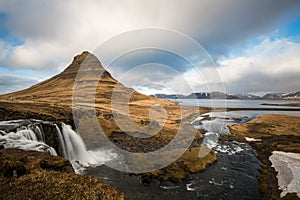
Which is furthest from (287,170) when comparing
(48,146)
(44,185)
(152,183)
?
(48,146)

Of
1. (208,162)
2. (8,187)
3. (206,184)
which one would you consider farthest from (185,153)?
(8,187)

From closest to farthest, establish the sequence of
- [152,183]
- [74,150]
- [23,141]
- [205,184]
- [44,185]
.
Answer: [44,185] < [23,141] < [152,183] < [205,184] < [74,150]

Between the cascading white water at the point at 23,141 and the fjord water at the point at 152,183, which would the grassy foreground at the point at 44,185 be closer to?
the cascading white water at the point at 23,141

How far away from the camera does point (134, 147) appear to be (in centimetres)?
4619

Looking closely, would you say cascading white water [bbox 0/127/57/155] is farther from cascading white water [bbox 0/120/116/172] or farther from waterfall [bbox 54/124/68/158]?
waterfall [bbox 54/124/68/158]

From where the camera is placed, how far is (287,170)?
3344 centimetres

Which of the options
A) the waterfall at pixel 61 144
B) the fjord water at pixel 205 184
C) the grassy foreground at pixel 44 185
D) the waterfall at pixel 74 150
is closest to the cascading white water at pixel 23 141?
the waterfall at pixel 61 144

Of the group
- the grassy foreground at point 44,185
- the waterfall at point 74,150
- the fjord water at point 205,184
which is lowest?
the fjord water at point 205,184

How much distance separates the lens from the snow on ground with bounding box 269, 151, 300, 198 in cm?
2676

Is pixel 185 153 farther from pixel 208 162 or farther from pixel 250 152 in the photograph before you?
pixel 250 152

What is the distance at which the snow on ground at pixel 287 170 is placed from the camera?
26763 mm

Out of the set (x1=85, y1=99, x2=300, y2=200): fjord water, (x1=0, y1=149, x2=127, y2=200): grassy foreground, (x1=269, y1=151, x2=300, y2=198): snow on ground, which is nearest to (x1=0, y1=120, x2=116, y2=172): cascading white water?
(x1=85, y1=99, x2=300, y2=200): fjord water

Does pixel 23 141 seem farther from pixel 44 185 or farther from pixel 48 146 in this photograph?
pixel 44 185

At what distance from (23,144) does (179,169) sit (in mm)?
24908
